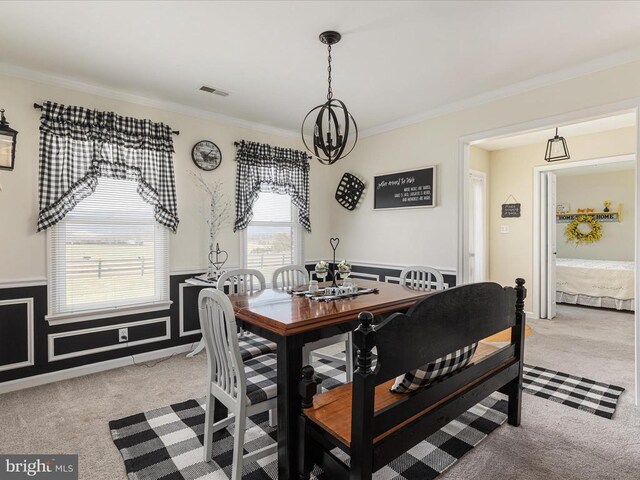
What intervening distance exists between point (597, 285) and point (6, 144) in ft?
25.0

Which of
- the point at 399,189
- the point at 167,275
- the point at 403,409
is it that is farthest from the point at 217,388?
the point at 399,189

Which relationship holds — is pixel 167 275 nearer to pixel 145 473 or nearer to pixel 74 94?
pixel 74 94

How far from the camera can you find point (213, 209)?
3963 mm

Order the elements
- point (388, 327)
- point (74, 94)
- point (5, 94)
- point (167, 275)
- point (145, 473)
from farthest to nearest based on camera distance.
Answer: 1. point (167, 275)
2. point (74, 94)
3. point (5, 94)
4. point (145, 473)
5. point (388, 327)

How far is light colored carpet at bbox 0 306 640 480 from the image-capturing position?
1900 millimetres

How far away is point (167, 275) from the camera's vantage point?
3.63m

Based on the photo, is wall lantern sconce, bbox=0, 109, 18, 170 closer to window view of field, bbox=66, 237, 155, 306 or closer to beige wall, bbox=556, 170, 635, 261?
window view of field, bbox=66, 237, 155, 306

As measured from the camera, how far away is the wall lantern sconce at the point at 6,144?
8.46ft

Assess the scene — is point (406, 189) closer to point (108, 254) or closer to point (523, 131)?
point (523, 131)

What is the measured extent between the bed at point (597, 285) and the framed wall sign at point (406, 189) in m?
3.77

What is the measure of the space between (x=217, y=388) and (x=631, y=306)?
20.9 feet

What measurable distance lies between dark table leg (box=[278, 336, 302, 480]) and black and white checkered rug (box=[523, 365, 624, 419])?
2090 mm

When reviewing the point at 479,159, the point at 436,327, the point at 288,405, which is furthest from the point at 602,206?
the point at 288,405

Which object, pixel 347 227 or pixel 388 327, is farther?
pixel 347 227
